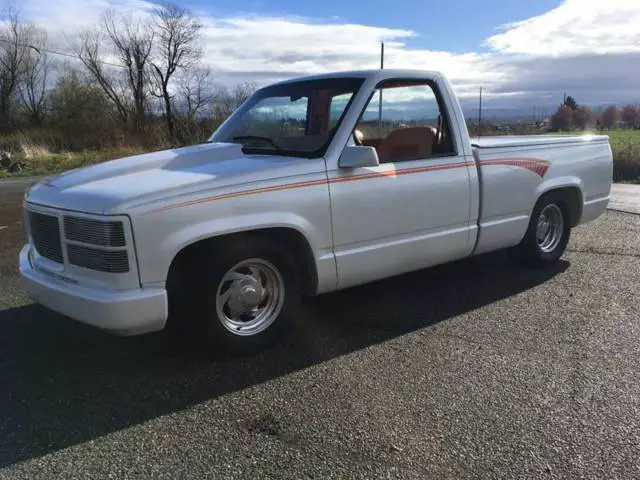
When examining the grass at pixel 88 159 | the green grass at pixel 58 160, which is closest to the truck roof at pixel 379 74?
the grass at pixel 88 159

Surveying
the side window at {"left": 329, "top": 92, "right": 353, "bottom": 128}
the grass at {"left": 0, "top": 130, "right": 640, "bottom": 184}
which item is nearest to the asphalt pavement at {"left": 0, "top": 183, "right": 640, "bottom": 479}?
the side window at {"left": 329, "top": 92, "right": 353, "bottom": 128}

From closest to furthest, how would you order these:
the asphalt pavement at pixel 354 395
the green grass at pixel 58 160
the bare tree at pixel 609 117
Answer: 1. the asphalt pavement at pixel 354 395
2. the green grass at pixel 58 160
3. the bare tree at pixel 609 117

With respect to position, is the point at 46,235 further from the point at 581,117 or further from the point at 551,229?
the point at 581,117

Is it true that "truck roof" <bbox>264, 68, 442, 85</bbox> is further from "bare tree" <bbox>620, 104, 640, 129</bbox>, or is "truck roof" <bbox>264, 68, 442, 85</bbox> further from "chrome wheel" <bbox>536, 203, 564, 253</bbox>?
"bare tree" <bbox>620, 104, 640, 129</bbox>

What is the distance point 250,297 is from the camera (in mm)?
3951

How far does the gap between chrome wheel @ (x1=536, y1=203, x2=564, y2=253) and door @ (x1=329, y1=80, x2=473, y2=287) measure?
156 centimetres

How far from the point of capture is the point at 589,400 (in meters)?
3.36

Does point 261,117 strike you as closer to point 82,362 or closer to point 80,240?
point 80,240

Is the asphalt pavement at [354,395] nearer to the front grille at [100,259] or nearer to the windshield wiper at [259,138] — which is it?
the front grille at [100,259]

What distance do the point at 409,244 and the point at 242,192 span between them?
157cm

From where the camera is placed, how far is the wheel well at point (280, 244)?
12.1ft

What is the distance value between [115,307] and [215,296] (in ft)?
2.06

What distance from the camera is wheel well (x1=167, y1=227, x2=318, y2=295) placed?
3.69m

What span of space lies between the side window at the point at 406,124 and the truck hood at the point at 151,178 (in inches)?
38.4
